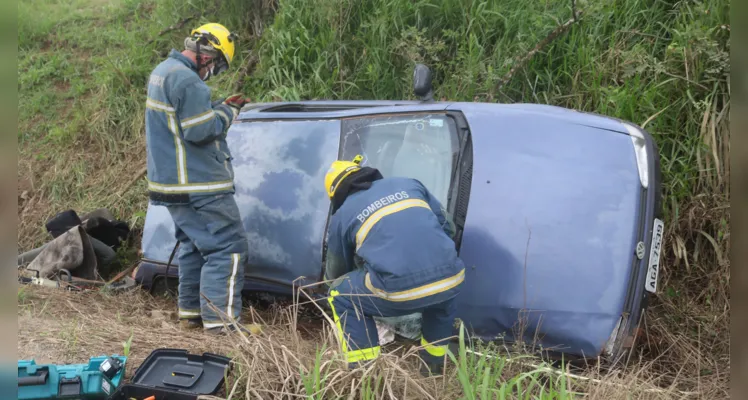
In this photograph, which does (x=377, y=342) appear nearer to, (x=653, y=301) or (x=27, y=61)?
(x=653, y=301)

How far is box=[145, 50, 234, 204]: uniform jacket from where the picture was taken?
339 cm

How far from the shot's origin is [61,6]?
28.3ft

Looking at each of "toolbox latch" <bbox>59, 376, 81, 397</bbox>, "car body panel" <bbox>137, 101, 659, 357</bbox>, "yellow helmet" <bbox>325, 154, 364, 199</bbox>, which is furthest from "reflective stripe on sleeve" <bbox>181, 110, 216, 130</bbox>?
"toolbox latch" <bbox>59, 376, 81, 397</bbox>

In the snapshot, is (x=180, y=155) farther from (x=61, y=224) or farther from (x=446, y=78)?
(x=446, y=78)

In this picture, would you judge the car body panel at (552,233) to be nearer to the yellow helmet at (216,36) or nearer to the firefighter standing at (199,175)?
the firefighter standing at (199,175)

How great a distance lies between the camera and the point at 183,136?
137 inches

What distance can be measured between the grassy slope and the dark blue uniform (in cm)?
Answer: 113

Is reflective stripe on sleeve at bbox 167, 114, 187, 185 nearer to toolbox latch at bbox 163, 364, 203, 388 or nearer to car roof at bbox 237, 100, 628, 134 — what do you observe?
car roof at bbox 237, 100, 628, 134

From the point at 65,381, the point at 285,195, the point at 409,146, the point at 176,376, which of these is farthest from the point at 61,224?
the point at 409,146

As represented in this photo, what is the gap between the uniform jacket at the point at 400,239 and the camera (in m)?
2.53

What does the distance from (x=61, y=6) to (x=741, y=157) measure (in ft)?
31.3

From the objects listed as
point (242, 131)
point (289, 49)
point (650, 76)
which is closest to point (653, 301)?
point (650, 76)

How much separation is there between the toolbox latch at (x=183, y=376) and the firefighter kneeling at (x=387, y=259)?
61 centimetres

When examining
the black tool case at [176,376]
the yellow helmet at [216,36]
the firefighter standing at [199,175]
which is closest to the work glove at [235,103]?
the firefighter standing at [199,175]
